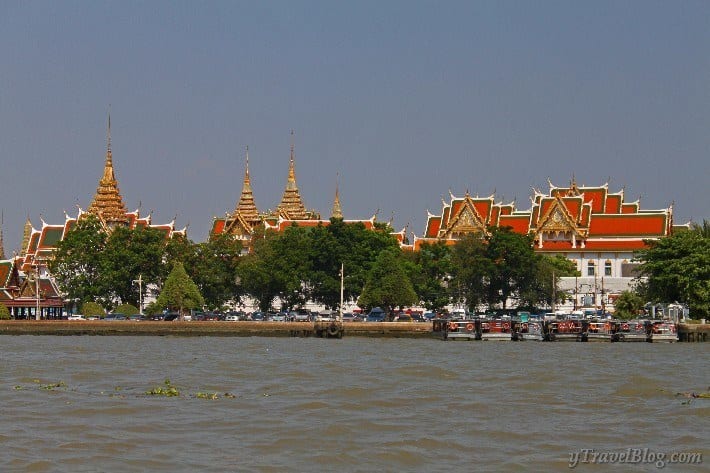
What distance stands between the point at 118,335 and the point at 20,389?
36.8 m

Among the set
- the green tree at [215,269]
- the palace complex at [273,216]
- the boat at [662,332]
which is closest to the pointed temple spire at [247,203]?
the palace complex at [273,216]

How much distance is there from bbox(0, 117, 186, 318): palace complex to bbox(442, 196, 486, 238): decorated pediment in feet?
65.1

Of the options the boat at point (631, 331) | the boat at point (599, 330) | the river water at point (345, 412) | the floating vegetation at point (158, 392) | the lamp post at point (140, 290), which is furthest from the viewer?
the lamp post at point (140, 290)

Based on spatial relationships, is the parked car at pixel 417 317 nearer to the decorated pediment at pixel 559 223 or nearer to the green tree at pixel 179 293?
the green tree at pixel 179 293

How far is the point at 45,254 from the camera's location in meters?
110

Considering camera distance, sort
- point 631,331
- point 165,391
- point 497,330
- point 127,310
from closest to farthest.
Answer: point 165,391
point 631,331
point 497,330
point 127,310

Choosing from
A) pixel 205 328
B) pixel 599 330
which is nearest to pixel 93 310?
pixel 205 328

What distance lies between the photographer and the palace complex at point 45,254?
8156 cm

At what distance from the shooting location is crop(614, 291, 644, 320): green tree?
241 feet

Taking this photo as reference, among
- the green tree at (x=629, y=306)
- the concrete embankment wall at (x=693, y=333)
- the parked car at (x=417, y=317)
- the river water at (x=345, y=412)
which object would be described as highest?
the green tree at (x=629, y=306)

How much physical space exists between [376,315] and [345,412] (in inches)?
1956

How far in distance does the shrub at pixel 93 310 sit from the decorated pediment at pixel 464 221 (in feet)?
112

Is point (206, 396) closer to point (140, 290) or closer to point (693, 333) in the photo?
point (693, 333)

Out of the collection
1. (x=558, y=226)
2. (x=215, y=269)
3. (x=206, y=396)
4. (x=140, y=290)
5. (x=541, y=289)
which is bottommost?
(x=206, y=396)
